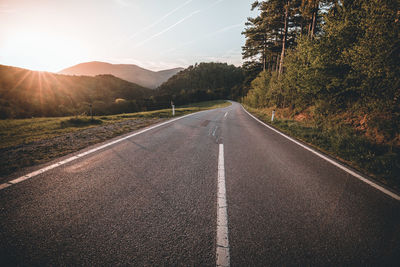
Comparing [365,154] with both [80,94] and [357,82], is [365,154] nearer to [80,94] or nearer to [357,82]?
[357,82]

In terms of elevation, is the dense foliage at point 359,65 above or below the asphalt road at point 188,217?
above

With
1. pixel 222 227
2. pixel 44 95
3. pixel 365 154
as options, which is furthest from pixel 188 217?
pixel 44 95

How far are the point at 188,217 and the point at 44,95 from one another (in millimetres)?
37203

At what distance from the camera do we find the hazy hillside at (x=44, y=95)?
20.4 meters

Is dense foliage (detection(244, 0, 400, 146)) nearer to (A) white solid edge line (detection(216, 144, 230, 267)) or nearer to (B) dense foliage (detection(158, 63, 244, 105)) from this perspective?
(A) white solid edge line (detection(216, 144, 230, 267))

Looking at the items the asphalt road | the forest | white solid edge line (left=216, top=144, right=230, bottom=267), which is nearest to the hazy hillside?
the asphalt road

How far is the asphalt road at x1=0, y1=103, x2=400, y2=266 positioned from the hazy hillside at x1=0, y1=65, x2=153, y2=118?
52.4 feet

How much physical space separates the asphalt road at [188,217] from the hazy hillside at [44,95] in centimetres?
1597

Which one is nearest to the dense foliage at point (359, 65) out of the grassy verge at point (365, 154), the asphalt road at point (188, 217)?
the grassy verge at point (365, 154)

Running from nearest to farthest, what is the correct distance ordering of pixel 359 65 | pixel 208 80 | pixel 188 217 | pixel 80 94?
pixel 188 217 → pixel 359 65 → pixel 80 94 → pixel 208 80

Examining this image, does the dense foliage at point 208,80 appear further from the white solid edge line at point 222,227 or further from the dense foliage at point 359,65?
the white solid edge line at point 222,227

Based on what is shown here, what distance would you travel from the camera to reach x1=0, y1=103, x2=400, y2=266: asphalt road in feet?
4.95

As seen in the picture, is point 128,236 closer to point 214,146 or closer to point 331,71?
point 214,146

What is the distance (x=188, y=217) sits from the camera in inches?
78.7
